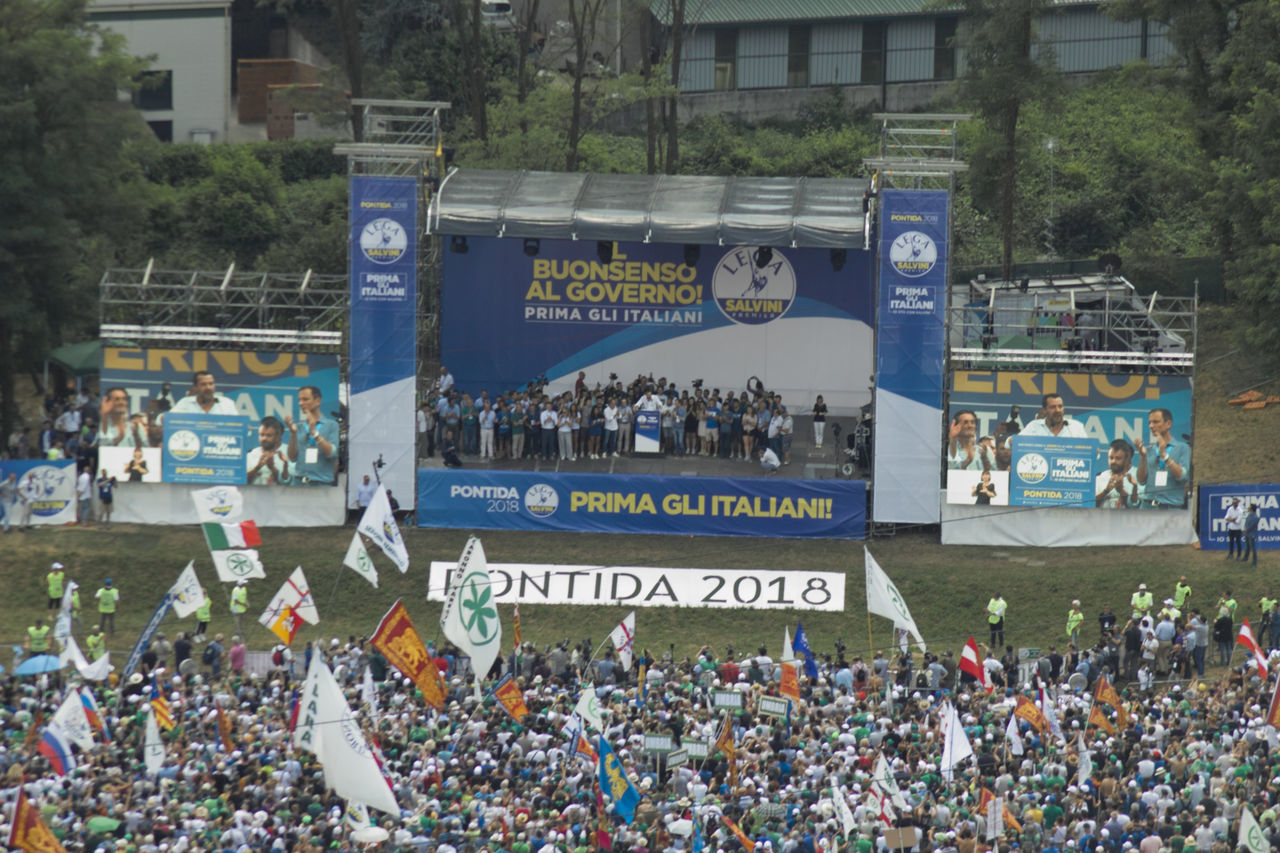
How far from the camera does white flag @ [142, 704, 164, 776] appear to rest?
24.6 metres

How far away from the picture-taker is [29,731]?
88.8 feet

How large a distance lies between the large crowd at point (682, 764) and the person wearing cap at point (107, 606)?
2.54 meters

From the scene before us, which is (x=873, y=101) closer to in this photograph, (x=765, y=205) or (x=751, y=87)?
(x=751, y=87)

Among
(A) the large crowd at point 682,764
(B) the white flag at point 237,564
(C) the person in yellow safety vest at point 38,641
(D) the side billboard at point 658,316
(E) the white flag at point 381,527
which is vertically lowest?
(A) the large crowd at point 682,764

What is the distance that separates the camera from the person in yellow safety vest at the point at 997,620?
113 feet

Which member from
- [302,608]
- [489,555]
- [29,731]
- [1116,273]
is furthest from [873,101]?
[29,731]

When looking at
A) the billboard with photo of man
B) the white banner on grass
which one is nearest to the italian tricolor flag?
the white banner on grass

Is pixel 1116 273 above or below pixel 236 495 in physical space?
above

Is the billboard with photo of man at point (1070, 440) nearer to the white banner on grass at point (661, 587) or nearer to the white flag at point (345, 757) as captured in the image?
the white banner on grass at point (661, 587)

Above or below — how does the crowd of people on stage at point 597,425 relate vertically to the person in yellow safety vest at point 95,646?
above

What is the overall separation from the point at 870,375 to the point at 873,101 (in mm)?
21189

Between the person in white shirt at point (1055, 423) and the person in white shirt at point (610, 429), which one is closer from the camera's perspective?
the person in white shirt at point (1055, 423)

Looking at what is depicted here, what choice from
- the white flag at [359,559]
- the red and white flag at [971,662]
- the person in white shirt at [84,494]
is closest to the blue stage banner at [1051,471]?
the red and white flag at [971,662]

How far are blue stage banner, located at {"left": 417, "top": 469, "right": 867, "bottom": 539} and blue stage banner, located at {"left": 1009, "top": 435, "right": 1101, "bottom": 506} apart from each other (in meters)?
3.24
